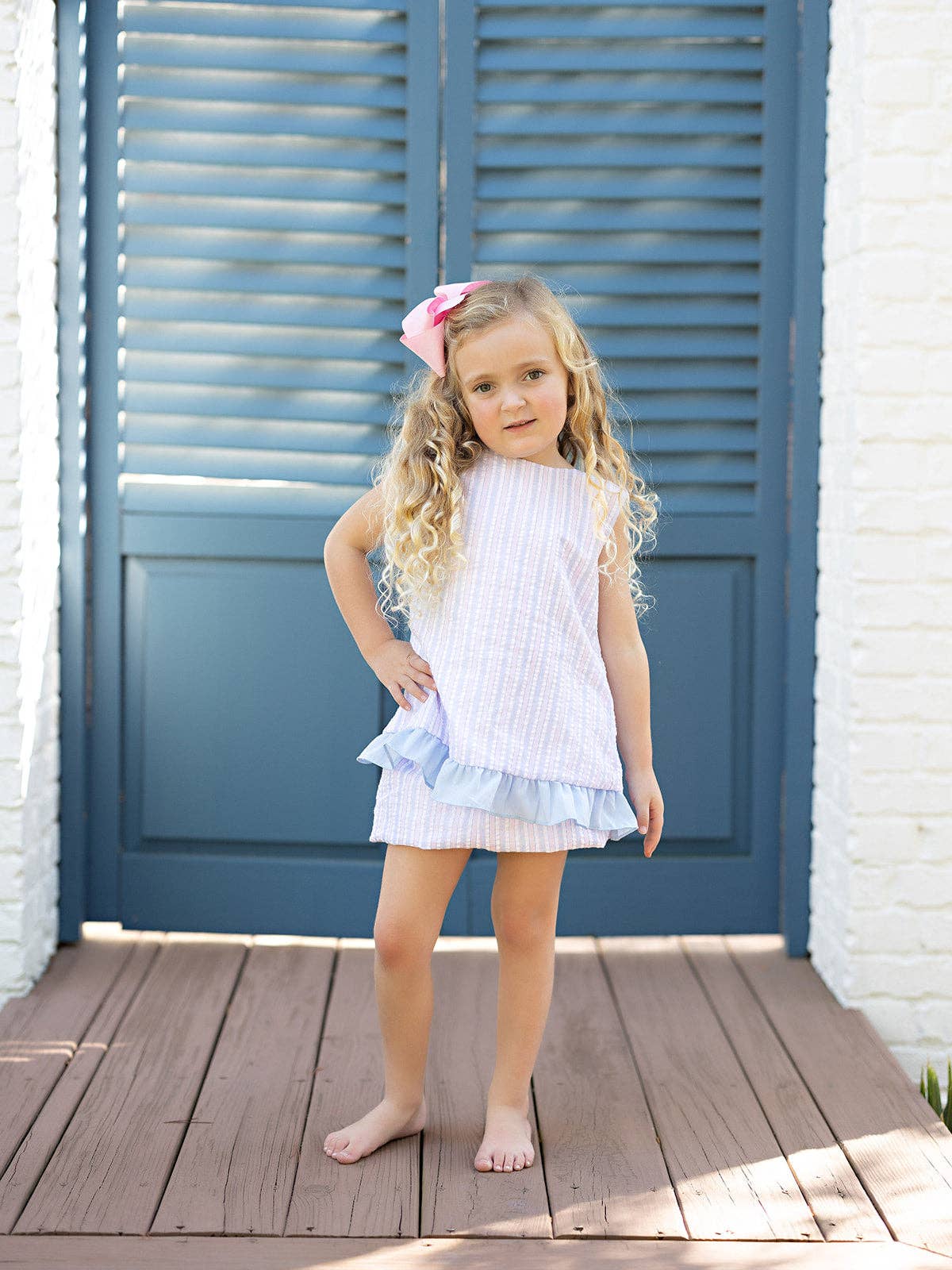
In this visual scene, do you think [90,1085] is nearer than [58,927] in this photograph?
Yes

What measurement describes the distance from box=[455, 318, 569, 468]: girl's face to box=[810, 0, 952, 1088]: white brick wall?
0.93 meters

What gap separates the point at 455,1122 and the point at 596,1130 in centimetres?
23

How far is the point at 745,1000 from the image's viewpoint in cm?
262

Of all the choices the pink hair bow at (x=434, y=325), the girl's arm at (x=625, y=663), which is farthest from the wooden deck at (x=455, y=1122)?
the pink hair bow at (x=434, y=325)

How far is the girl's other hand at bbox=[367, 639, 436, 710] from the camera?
1950mm

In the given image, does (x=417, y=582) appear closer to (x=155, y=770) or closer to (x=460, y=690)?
(x=460, y=690)

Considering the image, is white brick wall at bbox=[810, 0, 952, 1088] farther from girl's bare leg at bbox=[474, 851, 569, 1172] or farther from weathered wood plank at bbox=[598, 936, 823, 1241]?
girl's bare leg at bbox=[474, 851, 569, 1172]

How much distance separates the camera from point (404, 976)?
1.92m

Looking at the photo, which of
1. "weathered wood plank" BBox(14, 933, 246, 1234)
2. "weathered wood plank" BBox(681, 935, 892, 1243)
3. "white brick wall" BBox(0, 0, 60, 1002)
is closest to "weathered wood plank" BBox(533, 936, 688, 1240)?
"weathered wood plank" BBox(681, 935, 892, 1243)

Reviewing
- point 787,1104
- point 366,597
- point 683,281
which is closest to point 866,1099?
point 787,1104

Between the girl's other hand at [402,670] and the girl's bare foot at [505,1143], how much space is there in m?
0.65

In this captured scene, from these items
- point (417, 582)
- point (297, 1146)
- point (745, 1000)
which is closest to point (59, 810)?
point (297, 1146)

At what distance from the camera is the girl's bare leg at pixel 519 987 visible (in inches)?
76.3

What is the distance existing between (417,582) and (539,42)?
1480 mm
